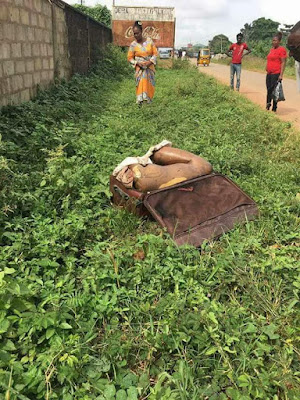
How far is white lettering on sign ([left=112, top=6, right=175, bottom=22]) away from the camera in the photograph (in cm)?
1794

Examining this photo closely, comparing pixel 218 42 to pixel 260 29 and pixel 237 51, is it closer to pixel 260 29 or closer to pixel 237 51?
pixel 260 29

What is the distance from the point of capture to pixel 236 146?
16.0 ft

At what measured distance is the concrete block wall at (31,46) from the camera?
5379 millimetres

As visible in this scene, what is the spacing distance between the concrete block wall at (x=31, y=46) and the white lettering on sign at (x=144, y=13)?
9.46 m

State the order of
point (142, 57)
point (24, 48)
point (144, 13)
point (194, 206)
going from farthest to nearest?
point (144, 13) < point (142, 57) < point (24, 48) < point (194, 206)

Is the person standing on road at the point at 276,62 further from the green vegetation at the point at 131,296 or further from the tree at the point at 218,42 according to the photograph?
the tree at the point at 218,42

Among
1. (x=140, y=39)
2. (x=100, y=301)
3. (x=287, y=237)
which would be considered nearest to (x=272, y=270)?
(x=287, y=237)

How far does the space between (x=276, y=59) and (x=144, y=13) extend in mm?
12343

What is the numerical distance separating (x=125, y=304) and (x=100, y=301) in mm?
163

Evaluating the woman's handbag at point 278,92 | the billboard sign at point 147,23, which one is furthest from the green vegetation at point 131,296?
the billboard sign at point 147,23

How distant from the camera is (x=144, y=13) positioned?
18.1 metres

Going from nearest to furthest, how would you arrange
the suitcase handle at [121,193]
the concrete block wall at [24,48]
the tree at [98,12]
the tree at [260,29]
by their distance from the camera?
the suitcase handle at [121,193] < the concrete block wall at [24,48] < the tree at [98,12] < the tree at [260,29]

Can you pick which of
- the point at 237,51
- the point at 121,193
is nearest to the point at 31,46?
the point at 121,193

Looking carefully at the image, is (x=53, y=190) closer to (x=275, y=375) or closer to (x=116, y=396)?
(x=116, y=396)
